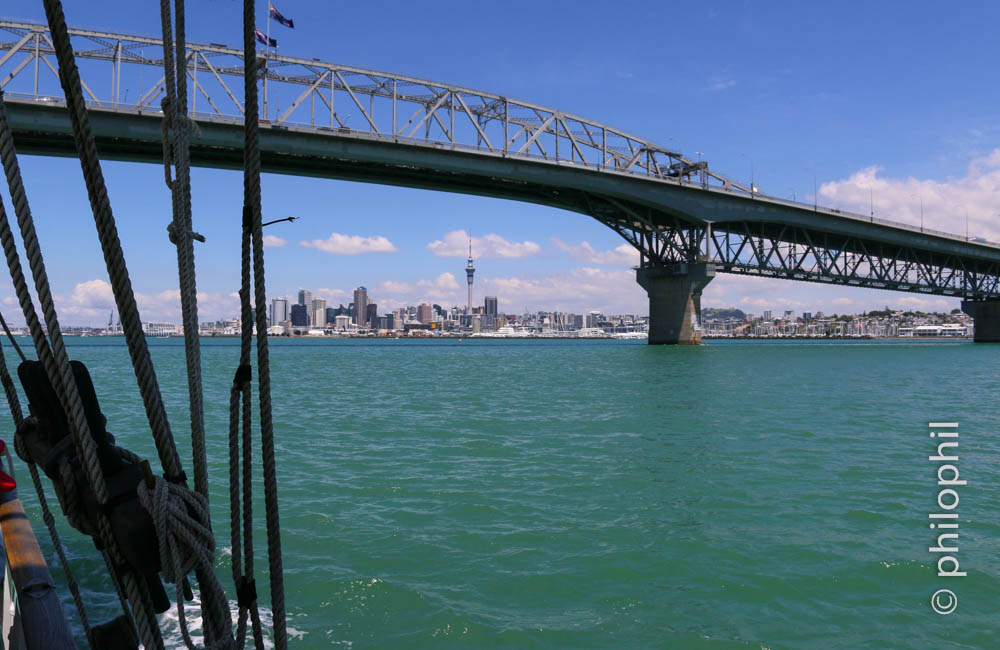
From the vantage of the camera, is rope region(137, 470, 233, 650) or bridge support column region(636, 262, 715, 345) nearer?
rope region(137, 470, 233, 650)

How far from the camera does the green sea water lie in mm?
6160

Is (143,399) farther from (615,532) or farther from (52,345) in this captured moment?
(615,532)

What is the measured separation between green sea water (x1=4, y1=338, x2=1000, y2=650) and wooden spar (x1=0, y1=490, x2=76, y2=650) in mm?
1616

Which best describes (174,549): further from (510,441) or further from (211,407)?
(211,407)

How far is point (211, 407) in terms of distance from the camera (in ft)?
76.0

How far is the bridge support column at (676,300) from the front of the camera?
7844 centimetres

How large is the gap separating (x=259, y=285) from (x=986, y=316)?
129184 mm

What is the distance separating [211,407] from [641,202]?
192 ft

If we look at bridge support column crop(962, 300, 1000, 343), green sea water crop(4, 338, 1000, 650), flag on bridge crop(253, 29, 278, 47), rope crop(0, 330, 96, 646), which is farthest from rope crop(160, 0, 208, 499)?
bridge support column crop(962, 300, 1000, 343)

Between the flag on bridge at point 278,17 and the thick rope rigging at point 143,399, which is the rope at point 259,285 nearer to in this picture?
the thick rope rigging at point 143,399

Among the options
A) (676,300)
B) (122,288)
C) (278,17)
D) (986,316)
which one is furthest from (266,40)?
(986,316)

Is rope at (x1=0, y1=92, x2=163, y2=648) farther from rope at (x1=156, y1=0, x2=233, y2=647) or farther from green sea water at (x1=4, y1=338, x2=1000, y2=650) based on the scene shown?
green sea water at (x1=4, y1=338, x2=1000, y2=650)

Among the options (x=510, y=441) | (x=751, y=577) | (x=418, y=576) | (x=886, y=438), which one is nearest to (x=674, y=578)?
(x=751, y=577)

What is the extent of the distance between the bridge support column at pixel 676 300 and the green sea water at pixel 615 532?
60.0 m
